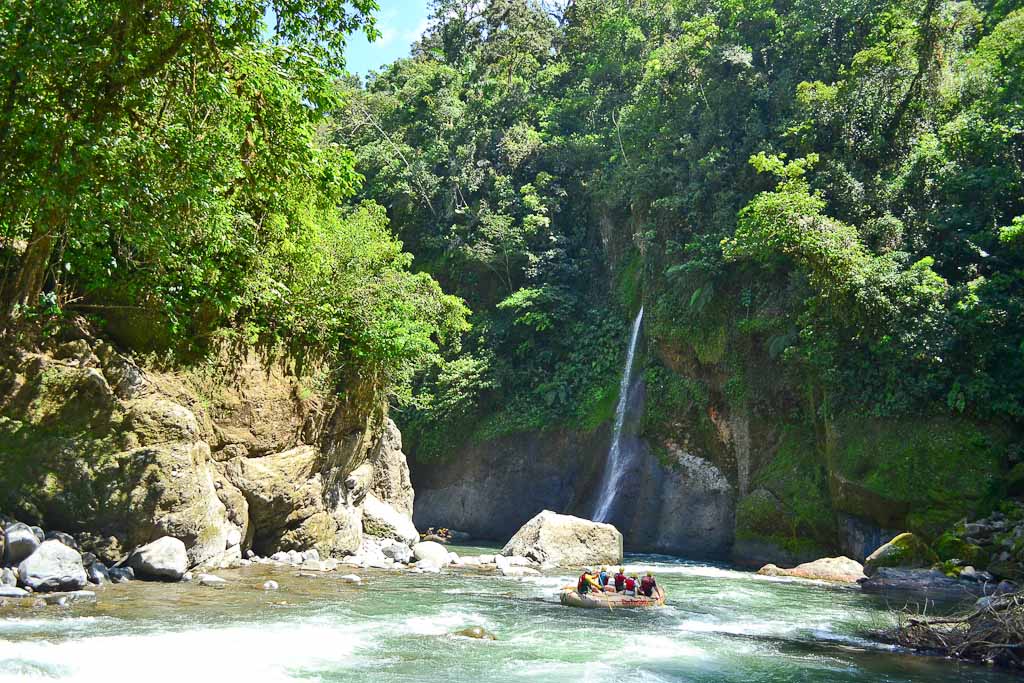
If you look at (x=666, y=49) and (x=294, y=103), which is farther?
(x=666, y=49)

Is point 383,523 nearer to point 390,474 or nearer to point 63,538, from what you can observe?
point 390,474

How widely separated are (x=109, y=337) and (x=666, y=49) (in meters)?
22.7

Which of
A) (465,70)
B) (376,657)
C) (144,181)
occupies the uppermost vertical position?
(465,70)

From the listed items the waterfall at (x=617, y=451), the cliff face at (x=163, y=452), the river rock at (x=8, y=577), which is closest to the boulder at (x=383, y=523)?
the cliff face at (x=163, y=452)

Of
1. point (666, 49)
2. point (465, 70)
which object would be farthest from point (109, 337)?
point (465, 70)

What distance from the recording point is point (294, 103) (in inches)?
505

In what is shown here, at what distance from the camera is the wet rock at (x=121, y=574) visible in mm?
13102

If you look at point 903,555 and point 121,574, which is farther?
point 903,555

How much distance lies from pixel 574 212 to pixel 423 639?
2508 centimetres

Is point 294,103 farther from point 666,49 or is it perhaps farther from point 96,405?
point 666,49

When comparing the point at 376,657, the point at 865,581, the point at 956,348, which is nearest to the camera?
the point at 376,657

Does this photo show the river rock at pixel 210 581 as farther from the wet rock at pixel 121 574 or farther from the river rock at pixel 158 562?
the wet rock at pixel 121 574

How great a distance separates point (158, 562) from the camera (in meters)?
13.4

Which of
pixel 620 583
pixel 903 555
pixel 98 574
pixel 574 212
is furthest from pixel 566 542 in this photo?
pixel 574 212
